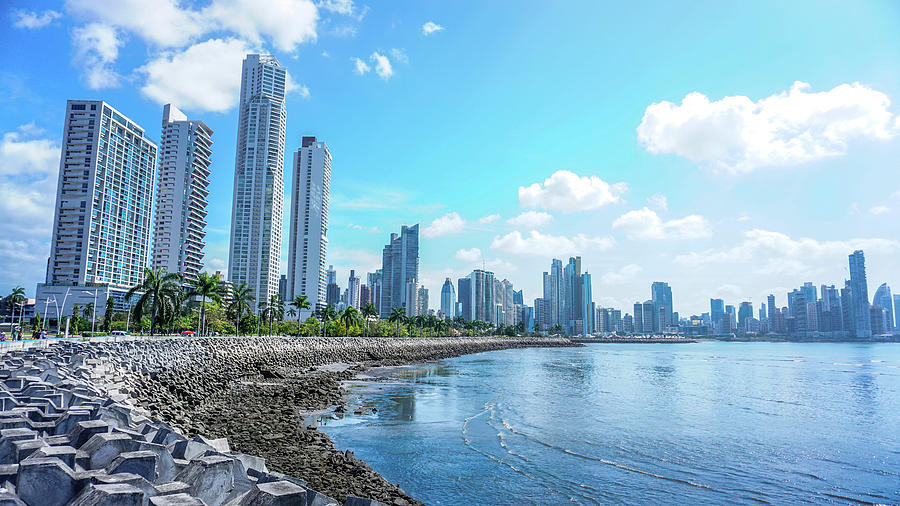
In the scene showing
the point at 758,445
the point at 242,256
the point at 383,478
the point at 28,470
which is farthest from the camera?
the point at 242,256

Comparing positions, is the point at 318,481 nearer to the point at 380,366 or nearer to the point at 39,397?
the point at 39,397

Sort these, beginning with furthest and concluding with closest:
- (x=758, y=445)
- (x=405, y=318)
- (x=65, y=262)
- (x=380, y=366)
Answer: (x=405, y=318), (x=65, y=262), (x=380, y=366), (x=758, y=445)

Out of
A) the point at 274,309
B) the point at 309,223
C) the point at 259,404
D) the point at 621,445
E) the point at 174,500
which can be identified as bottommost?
the point at 621,445

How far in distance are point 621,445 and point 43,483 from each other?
21.1 m

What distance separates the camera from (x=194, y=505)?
17.5ft

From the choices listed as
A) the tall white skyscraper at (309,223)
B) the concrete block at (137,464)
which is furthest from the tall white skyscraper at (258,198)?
the concrete block at (137,464)

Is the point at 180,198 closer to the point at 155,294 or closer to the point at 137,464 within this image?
the point at 155,294

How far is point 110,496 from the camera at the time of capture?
201 inches

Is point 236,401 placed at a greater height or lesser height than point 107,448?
lesser

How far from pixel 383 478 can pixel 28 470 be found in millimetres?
11093

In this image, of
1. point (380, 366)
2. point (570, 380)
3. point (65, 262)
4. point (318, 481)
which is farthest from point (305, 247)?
point (318, 481)

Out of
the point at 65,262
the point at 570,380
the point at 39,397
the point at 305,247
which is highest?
the point at 305,247

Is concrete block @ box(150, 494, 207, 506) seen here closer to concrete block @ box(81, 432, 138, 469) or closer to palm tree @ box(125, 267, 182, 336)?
concrete block @ box(81, 432, 138, 469)

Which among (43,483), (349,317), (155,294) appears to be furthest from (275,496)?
(349,317)
